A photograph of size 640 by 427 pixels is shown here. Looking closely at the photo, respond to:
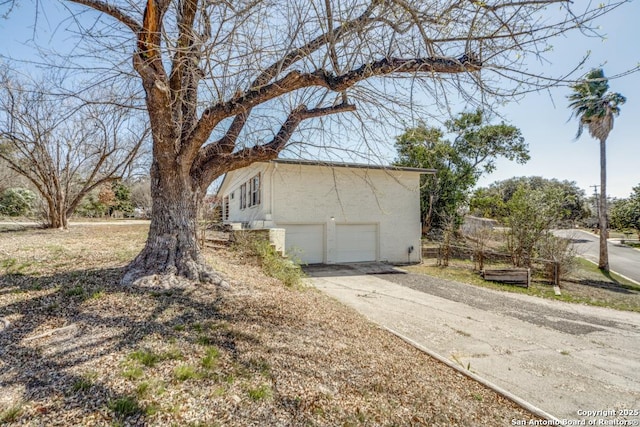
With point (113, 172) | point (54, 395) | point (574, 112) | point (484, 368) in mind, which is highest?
point (574, 112)

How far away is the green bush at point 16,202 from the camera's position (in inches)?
792

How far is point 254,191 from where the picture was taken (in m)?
15.1

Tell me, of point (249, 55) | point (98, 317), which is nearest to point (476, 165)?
point (249, 55)

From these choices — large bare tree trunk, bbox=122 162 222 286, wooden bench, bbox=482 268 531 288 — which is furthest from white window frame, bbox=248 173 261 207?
wooden bench, bbox=482 268 531 288

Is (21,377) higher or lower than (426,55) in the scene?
lower

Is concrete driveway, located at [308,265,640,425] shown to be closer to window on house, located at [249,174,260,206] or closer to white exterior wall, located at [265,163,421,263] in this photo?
white exterior wall, located at [265,163,421,263]

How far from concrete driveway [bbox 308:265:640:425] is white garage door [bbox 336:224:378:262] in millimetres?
4412

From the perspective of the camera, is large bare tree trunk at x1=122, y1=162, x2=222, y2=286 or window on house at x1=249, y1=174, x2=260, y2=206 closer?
large bare tree trunk at x1=122, y1=162, x2=222, y2=286

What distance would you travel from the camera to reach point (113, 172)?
12602 millimetres

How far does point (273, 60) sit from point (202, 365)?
391 centimetres

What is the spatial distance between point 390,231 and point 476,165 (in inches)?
471

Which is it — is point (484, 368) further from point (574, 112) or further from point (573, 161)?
point (574, 112)

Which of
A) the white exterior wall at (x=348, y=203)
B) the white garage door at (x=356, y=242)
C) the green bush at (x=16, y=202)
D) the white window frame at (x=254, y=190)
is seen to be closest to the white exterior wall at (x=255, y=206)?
the white window frame at (x=254, y=190)

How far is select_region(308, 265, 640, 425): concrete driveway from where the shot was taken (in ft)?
11.7
